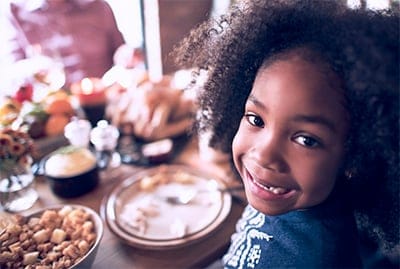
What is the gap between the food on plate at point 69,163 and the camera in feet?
2.62

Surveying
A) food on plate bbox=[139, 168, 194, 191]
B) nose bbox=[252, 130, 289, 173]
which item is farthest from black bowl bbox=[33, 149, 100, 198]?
nose bbox=[252, 130, 289, 173]

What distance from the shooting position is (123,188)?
81cm

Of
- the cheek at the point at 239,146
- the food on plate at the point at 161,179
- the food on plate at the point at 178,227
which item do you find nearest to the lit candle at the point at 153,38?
the food on plate at the point at 161,179

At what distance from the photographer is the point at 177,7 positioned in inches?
60.3

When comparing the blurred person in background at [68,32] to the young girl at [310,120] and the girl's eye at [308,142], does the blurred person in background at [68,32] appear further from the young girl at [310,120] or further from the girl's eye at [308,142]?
the girl's eye at [308,142]

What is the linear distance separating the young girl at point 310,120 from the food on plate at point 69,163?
35 centimetres

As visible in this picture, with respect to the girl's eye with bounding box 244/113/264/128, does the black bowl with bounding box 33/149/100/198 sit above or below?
below

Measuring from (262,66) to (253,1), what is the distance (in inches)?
4.1

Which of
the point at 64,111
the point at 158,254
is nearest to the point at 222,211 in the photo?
the point at 158,254

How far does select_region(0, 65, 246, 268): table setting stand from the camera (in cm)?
66

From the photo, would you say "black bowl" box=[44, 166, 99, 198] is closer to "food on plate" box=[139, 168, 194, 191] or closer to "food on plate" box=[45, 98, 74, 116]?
"food on plate" box=[139, 168, 194, 191]

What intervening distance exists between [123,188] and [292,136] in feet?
1.50

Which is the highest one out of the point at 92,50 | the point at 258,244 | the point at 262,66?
the point at 262,66

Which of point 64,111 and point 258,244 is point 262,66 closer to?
point 258,244
